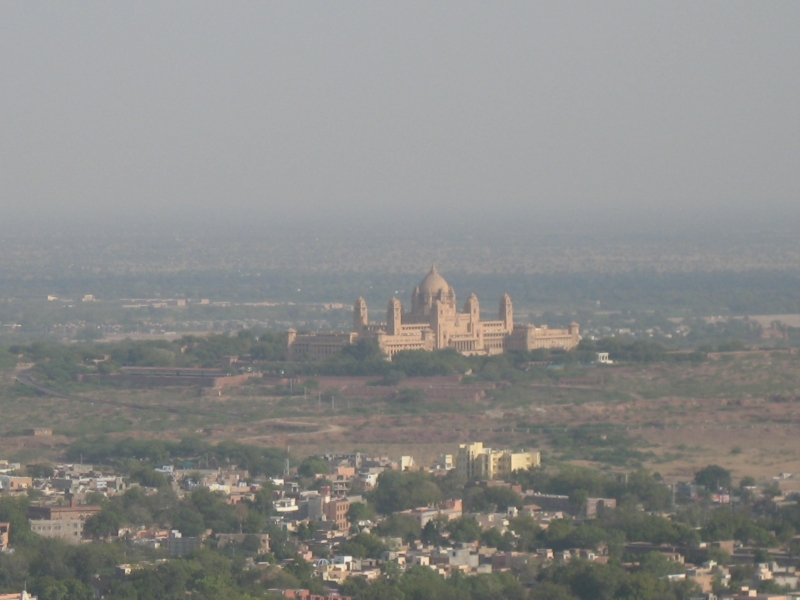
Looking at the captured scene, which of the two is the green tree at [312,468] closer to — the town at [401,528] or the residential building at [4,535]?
the town at [401,528]

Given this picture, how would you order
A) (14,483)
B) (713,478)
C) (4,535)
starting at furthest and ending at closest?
1. (713,478)
2. (14,483)
3. (4,535)

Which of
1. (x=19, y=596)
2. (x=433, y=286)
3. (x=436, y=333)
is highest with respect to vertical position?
(x=433, y=286)

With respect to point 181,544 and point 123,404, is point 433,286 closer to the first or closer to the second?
point 123,404

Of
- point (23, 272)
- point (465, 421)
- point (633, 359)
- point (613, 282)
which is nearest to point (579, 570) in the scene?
point (465, 421)

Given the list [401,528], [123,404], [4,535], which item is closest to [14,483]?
[4,535]

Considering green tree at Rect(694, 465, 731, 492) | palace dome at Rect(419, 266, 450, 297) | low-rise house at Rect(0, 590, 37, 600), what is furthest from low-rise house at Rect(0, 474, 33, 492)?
palace dome at Rect(419, 266, 450, 297)

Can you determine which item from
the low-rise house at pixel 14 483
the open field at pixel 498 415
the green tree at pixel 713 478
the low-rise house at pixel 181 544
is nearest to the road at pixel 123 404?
the open field at pixel 498 415

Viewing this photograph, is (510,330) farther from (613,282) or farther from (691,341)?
(613,282)
